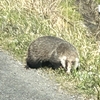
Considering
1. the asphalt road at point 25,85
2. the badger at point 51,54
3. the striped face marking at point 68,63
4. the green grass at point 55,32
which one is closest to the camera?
the asphalt road at point 25,85

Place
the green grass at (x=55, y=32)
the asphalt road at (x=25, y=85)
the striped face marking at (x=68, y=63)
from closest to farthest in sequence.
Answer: the asphalt road at (x=25, y=85) < the green grass at (x=55, y=32) < the striped face marking at (x=68, y=63)

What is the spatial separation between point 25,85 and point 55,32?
356cm

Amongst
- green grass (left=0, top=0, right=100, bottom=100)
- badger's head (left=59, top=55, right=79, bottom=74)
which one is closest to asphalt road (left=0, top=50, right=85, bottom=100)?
green grass (left=0, top=0, right=100, bottom=100)

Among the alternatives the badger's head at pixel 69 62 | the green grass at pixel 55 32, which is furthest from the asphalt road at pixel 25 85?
the badger's head at pixel 69 62

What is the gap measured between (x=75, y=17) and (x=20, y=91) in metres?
6.26

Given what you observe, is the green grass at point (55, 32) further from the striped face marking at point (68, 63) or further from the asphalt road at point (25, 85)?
the asphalt road at point (25, 85)

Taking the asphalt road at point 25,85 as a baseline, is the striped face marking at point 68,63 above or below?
above

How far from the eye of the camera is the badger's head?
7582mm

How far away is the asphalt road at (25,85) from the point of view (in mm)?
6422

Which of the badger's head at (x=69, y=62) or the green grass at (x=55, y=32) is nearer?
the green grass at (x=55, y=32)

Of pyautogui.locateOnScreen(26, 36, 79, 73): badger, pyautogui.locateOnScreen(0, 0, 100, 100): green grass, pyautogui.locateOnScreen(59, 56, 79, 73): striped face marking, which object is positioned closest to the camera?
pyautogui.locateOnScreen(0, 0, 100, 100): green grass

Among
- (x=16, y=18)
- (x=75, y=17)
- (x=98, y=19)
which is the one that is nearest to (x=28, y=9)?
(x=16, y=18)

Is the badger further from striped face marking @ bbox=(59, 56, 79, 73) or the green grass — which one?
the green grass

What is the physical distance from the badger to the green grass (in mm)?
187
